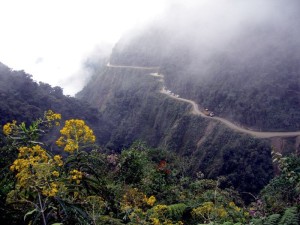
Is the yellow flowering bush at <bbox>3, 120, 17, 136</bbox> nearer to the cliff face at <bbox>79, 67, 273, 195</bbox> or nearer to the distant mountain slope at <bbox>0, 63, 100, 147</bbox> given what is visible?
the distant mountain slope at <bbox>0, 63, 100, 147</bbox>

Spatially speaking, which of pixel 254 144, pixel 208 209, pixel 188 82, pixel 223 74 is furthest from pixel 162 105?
pixel 208 209

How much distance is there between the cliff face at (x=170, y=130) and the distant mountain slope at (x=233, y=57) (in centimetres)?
368

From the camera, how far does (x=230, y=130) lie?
5041 cm

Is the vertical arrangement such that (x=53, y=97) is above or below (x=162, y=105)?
below

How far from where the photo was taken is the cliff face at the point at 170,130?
4619 centimetres

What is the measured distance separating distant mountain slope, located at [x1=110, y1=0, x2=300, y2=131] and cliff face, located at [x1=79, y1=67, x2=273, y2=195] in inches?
145

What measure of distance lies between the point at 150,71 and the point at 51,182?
221 feet

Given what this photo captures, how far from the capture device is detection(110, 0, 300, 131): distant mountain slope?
5306 centimetres

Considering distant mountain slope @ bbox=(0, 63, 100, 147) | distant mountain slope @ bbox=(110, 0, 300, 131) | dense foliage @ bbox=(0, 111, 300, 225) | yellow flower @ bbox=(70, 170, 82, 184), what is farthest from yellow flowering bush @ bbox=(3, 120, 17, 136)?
distant mountain slope @ bbox=(110, 0, 300, 131)

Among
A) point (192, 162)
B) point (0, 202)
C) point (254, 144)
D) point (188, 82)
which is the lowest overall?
point (0, 202)

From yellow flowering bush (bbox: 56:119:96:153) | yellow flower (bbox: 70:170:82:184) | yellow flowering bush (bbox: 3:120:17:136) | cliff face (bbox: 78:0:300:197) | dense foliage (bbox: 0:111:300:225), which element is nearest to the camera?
dense foliage (bbox: 0:111:300:225)

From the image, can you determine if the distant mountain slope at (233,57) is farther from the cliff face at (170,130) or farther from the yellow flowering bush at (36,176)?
the yellow flowering bush at (36,176)

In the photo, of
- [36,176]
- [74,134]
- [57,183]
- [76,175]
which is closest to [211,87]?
[74,134]

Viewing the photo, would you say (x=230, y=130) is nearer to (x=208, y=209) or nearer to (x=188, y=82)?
(x=188, y=82)
